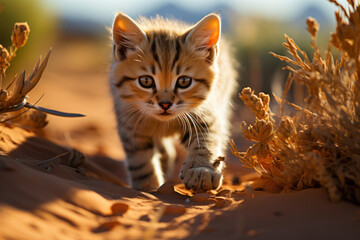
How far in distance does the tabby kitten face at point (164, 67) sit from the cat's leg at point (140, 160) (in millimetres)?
404

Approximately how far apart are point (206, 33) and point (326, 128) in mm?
1533

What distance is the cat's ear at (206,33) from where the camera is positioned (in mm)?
3186

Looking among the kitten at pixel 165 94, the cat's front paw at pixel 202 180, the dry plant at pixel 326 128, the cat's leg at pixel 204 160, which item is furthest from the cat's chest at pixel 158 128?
the dry plant at pixel 326 128

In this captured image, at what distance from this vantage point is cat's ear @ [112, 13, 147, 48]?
315 centimetres

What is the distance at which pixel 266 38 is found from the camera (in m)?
9.46

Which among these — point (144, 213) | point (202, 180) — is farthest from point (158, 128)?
point (144, 213)

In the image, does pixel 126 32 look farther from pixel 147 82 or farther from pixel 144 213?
pixel 144 213

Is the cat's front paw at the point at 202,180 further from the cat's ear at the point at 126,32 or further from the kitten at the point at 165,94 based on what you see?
the cat's ear at the point at 126,32

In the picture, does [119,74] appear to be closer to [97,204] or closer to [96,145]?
[97,204]

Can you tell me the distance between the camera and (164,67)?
3.13 m

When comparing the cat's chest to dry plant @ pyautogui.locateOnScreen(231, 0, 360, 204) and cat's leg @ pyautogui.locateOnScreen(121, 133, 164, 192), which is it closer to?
cat's leg @ pyautogui.locateOnScreen(121, 133, 164, 192)

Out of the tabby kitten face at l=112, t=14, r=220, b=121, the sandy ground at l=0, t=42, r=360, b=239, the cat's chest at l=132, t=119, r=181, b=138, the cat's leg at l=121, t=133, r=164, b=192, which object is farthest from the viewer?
the cat's leg at l=121, t=133, r=164, b=192

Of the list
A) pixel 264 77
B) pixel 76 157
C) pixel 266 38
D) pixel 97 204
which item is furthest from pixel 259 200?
pixel 266 38

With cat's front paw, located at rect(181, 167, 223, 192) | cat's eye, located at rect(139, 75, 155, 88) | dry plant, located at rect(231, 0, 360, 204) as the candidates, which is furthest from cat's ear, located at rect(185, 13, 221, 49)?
cat's front paw, located at rect(181, 167, 223, 192)
